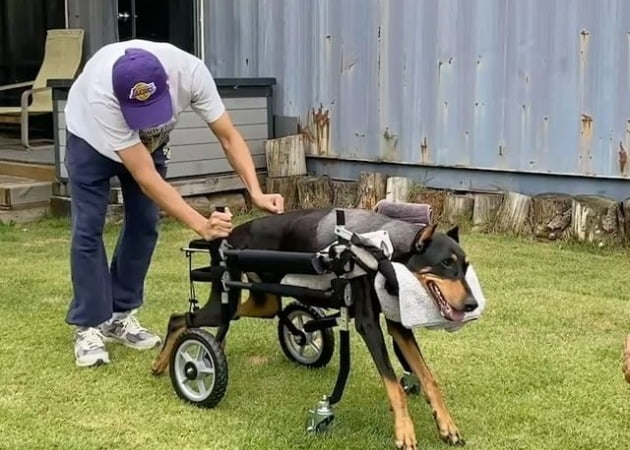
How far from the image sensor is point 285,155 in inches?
337

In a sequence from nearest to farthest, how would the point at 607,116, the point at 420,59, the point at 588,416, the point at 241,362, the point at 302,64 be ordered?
the point at 588,416 < the point at 241,362 < the point at 607,116 < the point at 420,59 < the point at 302,64

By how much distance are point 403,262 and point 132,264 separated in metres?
1.64

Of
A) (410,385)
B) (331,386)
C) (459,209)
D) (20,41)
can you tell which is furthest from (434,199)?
(20,41)

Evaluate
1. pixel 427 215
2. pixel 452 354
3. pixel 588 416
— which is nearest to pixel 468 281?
pixel 427 215

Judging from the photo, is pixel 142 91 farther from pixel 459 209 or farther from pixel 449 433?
pixel 459 209

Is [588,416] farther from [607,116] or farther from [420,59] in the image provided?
[420,59]

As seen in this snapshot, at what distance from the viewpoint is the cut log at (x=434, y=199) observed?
7637mm

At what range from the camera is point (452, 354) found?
4.28m

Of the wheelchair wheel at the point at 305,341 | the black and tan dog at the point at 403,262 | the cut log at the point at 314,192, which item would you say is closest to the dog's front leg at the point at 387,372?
the black and tan dog at the point at 403,262

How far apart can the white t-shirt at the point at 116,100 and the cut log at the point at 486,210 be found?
3.75 m

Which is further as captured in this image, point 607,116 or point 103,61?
point 607,116

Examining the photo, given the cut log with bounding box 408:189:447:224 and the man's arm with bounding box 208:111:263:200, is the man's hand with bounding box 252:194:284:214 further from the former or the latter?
the cut log with bounding box 408:189:447:224

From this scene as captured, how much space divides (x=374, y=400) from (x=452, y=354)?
658mm

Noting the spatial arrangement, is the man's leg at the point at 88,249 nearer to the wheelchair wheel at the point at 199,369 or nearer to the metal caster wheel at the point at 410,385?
the wheelchair wheel at the point at 199,369
